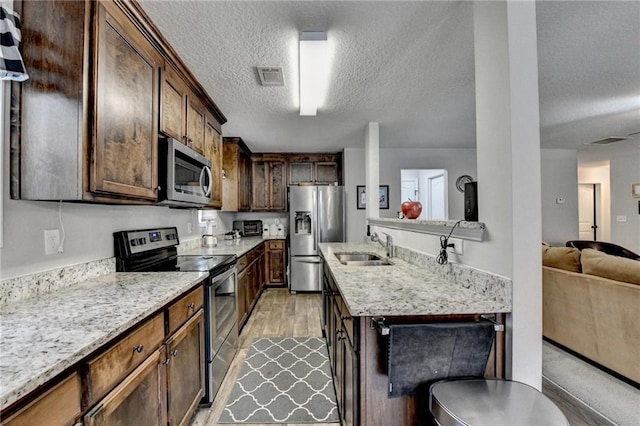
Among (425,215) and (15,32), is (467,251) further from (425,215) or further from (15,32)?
(425,215)

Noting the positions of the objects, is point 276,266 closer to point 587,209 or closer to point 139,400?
point 139,400

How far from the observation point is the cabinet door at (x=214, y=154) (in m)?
2.86

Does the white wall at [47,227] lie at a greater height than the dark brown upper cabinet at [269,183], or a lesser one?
lesser

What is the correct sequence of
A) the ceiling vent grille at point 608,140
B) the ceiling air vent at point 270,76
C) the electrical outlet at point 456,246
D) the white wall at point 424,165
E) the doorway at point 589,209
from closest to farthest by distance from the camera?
the electrical outlet at point 456,246
the ceiling air vent at point 270,76
the ceiling vent grille at point 608,140
the white wall at point 424,165
the doorway at point 589,209

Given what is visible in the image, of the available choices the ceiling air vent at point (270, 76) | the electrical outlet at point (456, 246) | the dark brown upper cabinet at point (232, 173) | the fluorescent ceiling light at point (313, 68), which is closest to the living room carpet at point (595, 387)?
the electrical outlet at point (456, 246)

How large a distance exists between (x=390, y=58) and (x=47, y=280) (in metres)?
2.41

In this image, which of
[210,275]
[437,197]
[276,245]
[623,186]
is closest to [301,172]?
[276,245]

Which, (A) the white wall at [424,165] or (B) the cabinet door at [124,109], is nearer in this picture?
(B) the cabinet door at [124,109]

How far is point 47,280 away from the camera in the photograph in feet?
4.56

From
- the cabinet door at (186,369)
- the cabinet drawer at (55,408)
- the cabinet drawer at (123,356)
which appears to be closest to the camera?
the cabinet drawer at (55,408)

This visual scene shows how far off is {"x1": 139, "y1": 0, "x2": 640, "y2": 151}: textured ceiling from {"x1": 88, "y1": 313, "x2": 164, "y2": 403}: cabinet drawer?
1.64 m

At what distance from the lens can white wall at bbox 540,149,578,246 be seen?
5441mm

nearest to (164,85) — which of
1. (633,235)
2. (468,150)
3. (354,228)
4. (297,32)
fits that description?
(297,32)

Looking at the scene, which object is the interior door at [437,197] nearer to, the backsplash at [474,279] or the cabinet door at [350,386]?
the backsplash at [474,279]
